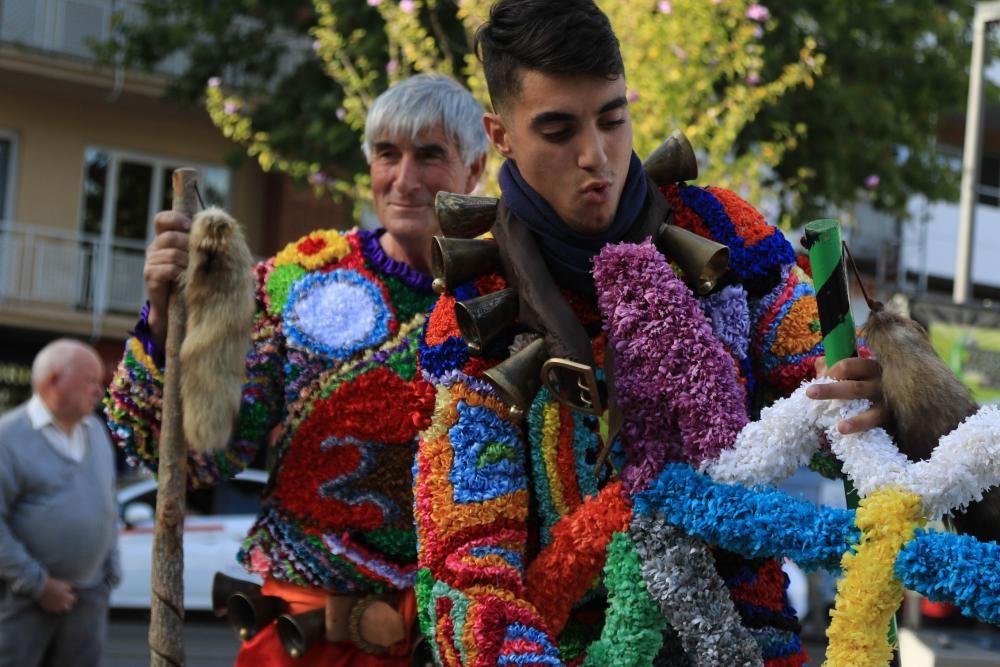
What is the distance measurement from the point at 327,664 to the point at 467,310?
144cm

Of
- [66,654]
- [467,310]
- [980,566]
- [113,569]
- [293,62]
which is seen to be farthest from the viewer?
[293,62]

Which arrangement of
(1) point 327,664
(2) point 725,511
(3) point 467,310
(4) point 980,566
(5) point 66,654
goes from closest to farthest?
(4) point 980,566, (2) point 725,511, (3) point 467,310, (1) point 327,664, (5) point 66,654

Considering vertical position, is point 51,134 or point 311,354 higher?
point 51,134

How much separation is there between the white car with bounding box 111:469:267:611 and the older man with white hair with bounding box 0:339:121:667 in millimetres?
7366

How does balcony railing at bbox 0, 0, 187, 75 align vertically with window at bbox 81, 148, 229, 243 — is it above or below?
above

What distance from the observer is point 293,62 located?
19562 millimetres

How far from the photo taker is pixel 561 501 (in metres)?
2.73

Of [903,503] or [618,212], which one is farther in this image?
[618,212]

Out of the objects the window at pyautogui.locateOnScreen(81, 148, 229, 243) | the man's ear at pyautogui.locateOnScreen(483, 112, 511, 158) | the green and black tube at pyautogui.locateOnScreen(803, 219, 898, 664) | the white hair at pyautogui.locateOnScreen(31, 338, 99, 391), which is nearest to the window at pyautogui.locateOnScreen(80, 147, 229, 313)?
the window at pyautogui.locateOnScreen(81, 148, 229, 243)

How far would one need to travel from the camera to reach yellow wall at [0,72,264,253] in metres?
20.1

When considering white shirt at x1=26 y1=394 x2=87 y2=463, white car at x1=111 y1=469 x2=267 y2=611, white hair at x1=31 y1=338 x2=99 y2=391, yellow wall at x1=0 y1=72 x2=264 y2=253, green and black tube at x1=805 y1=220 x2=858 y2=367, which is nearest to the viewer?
green and black tube at x1=805 y1=220 x2=858 y2=367

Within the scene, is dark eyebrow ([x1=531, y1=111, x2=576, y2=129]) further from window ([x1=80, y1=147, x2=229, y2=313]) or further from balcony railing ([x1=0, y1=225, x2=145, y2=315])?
window ([x1=80, y1=147, x2=229, y2=313])

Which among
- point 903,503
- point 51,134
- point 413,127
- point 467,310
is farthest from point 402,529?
point 51,134

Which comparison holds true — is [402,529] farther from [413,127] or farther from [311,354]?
[413,127]
